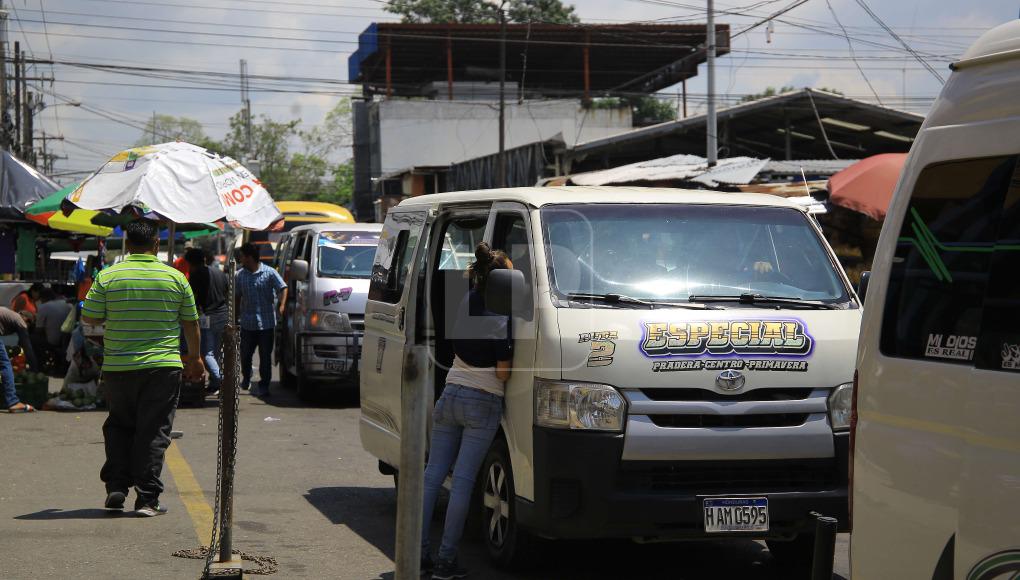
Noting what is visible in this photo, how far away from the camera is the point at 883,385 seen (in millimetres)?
4152

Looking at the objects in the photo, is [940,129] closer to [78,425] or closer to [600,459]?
[600,459]

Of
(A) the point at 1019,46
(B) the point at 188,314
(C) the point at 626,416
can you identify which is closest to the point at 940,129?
(A) the point at 1019,46

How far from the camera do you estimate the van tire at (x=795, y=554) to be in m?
7.09

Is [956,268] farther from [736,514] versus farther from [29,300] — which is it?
[29,300]

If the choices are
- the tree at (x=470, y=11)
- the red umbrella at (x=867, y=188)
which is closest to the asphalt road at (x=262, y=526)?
the red umbrella at (x=867, y=188)

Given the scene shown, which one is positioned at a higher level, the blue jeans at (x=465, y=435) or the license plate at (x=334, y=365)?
the blue jeans at (x=465, y=435)

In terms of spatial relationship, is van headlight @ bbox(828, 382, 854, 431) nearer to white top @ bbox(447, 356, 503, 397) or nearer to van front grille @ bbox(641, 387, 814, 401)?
van front grille @ bbox(641, 387, 814, 401)

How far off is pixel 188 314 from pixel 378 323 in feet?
4.32

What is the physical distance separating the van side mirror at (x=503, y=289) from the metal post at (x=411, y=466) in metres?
1.84

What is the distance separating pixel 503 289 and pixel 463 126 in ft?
171

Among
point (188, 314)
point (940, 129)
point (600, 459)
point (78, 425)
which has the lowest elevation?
point (78, 425)

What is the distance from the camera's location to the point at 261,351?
16.2 meters

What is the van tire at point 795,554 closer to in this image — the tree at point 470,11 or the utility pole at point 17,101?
the utility pole at point 17,101

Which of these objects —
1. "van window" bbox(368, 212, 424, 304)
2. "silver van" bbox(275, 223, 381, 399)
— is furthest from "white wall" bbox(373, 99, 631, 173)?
"van window" bbox(368, 212, 424, 304)
